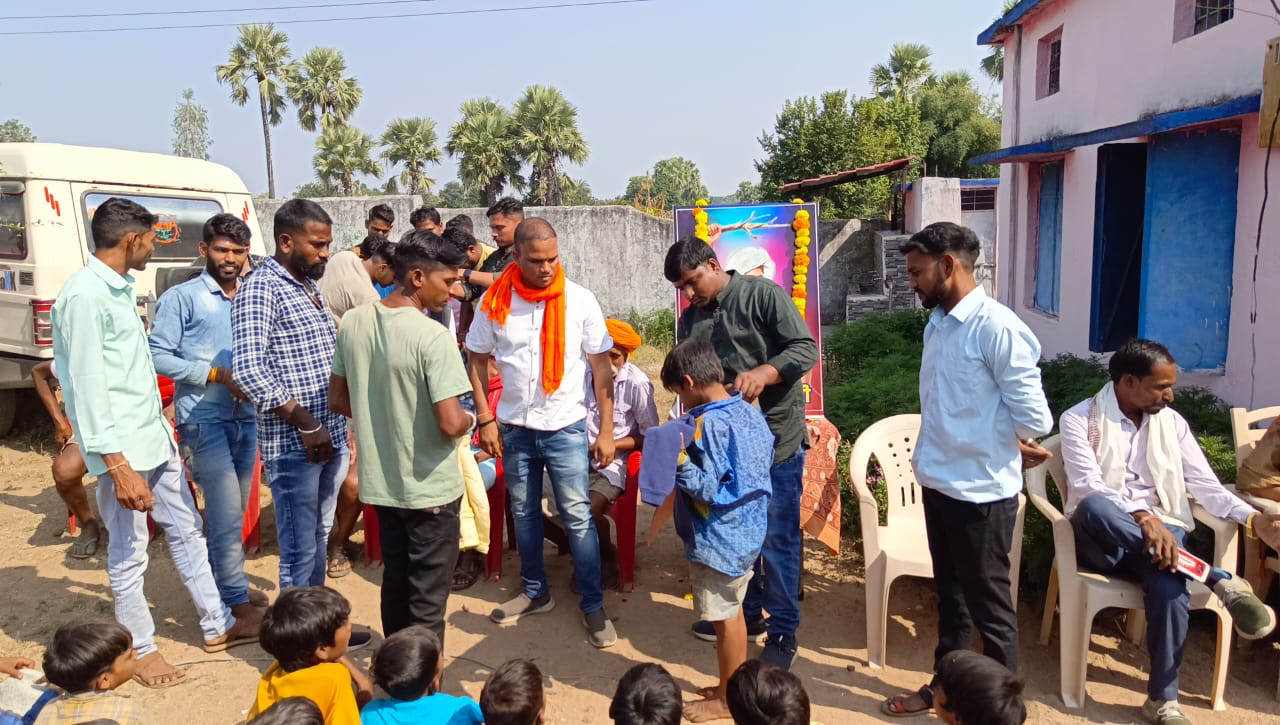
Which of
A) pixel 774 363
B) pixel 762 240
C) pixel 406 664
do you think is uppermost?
pixel 762 240

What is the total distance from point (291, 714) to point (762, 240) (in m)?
4.88

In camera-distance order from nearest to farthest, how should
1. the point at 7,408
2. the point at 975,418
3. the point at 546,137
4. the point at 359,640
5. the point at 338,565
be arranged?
1. the point at 975,418
2. the point at 359,640
3. the point at 338,565
4. the point at 7,408
5. the point at 546,137

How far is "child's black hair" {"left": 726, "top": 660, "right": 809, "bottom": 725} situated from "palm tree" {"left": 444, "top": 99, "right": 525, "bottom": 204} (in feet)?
82.2

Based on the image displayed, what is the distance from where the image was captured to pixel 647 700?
2232 millimetres

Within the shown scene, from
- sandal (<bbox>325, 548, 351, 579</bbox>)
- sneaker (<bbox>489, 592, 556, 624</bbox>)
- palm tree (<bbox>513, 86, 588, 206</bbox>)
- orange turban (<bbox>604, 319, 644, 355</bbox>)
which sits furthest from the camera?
palm tree (<bbox>513, 86, 588, 206</bbox>)

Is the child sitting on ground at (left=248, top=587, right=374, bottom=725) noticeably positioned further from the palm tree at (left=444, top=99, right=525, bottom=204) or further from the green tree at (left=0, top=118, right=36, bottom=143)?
the palm tree at (left=444, top=99, right=525, bottom=204)

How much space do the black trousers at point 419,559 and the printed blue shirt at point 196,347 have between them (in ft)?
3.82

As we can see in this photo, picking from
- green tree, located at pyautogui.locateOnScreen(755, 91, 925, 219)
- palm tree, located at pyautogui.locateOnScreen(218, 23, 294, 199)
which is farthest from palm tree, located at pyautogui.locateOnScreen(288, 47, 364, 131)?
green tree, located at pyautogui.locateOnScreen(755, 91, 925, 219)

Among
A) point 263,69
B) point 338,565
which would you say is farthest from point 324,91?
point 338,565

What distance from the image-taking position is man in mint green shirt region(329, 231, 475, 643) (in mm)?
2887

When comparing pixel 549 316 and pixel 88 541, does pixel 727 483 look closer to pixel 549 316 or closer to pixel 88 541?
pixel 549 316

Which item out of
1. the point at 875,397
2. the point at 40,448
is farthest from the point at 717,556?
the point at 40,448

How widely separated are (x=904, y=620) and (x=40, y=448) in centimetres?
708

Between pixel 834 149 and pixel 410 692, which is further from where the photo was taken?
pixel 834 149
